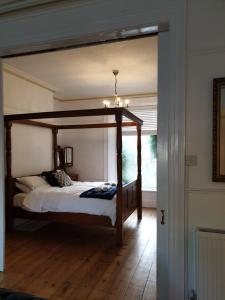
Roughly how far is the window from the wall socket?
4.31 meters

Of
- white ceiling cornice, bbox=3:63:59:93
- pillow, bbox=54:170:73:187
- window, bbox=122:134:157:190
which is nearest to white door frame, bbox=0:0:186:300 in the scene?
white ceiling cornice, bbox=3:63:59:93

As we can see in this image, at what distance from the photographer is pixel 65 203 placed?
3865mm

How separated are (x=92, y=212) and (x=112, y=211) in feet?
1.03

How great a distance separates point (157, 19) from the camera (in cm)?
190

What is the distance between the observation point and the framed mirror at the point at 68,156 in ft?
20.4

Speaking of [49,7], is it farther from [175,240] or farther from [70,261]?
[70,261]

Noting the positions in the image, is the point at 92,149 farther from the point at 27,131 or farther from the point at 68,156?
the point at 27,131

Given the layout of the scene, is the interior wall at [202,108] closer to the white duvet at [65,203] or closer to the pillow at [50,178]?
the white duvet at [65,203]

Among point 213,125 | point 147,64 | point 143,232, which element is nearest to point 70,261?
point 143,232

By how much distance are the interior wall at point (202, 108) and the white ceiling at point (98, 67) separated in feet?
4.44

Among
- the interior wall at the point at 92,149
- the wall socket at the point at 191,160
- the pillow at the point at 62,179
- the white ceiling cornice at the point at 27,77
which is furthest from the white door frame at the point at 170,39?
the interior wall at the point at 92,149

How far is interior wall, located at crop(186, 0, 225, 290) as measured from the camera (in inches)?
69.9

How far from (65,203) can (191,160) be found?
8.38 feet

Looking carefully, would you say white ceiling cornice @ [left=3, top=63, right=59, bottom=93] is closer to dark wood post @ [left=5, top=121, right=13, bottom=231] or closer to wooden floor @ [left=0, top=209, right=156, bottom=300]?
dark wood post @ [left=5, top=121, right=13, bottom=231]
